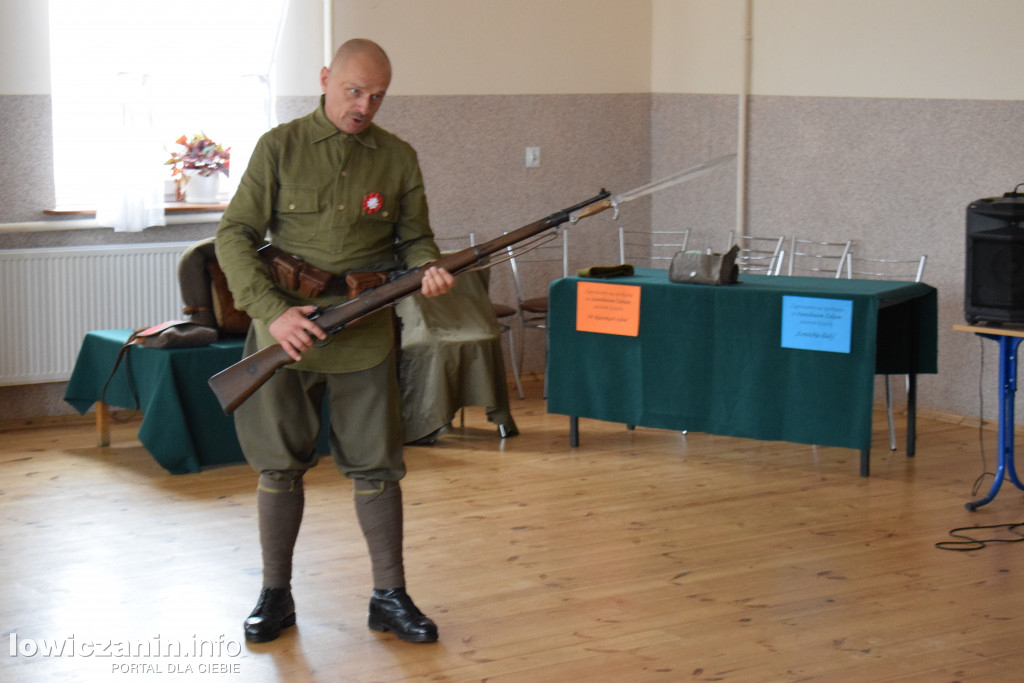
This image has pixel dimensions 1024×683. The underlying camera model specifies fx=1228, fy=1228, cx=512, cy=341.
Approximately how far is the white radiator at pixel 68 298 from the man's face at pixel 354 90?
3016 millimetres

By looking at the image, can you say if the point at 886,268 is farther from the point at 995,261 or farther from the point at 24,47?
the point at 24,47

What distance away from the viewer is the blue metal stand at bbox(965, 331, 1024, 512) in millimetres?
4004

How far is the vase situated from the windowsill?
8 centimetres

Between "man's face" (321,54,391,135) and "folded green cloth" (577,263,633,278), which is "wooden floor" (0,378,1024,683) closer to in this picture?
"folded green cloth" (577,263,633,278)

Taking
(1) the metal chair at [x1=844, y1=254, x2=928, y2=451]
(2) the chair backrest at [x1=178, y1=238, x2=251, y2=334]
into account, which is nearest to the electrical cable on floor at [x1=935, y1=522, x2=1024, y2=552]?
(1) the metal chair at [x1=844, y1=254, x2=928, y2=451]

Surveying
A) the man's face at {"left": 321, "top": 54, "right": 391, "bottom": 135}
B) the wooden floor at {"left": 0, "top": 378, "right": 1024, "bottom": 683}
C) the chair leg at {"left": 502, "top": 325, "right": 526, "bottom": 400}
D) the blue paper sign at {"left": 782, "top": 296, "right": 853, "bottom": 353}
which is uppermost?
the man's face at {"left": 321, "top": 54, "right": 391, "bottom": 135}

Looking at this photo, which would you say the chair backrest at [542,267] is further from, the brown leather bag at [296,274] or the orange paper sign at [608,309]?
the brown leather bag at [296,274]

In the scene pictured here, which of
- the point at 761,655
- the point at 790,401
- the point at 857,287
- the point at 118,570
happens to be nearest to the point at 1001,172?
the point at 857,287

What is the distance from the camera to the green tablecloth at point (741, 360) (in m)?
4.37

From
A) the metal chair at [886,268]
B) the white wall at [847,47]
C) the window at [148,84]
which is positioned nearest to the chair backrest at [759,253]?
the metal chair at [886,268]

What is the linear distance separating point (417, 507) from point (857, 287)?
70.0 inches

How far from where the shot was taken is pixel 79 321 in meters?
5.49

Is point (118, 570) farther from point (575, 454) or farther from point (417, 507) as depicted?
point (575, 454)

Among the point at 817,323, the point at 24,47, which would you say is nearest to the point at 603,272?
the point at 817,323
